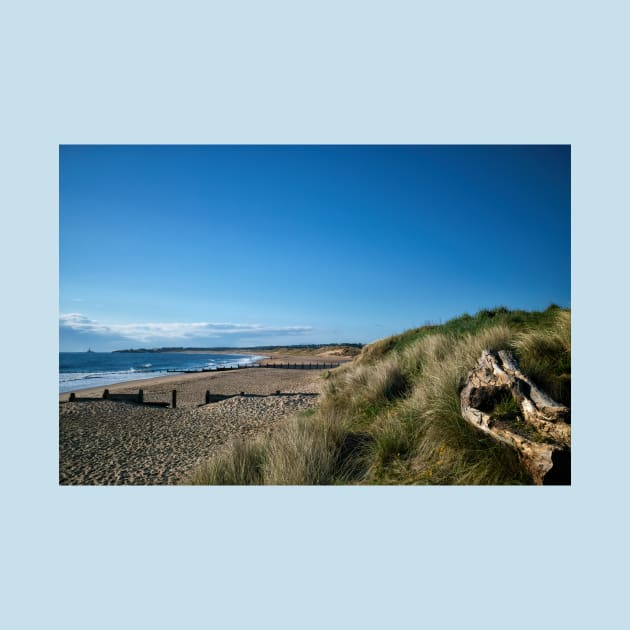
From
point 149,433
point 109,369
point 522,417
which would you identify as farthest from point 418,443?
point 109,369

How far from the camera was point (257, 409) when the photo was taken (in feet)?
29.8

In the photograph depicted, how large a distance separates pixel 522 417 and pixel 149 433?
6.59 metres

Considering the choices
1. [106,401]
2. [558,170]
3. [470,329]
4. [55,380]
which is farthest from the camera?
[106,401]

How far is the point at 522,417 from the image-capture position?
3.01 m

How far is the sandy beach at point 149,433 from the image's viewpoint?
4.69m

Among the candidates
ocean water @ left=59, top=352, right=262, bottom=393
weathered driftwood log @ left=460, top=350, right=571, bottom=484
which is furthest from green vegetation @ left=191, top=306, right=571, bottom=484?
ocean water @ left=59, top=352, right=262, bottom=393

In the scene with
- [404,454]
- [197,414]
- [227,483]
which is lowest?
[197,414]

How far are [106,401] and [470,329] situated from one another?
9.96 m

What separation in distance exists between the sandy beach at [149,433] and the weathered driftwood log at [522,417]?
11.1ft

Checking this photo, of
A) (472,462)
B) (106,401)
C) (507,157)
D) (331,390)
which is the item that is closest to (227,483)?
(472,462)

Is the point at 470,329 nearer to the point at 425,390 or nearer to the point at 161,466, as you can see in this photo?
the point at 425,390

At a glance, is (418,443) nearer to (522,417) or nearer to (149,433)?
(522,417)

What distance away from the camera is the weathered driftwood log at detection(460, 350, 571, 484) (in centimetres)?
265

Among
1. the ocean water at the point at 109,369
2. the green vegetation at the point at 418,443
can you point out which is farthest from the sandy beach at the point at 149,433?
the ocean water at the point at 109,369
